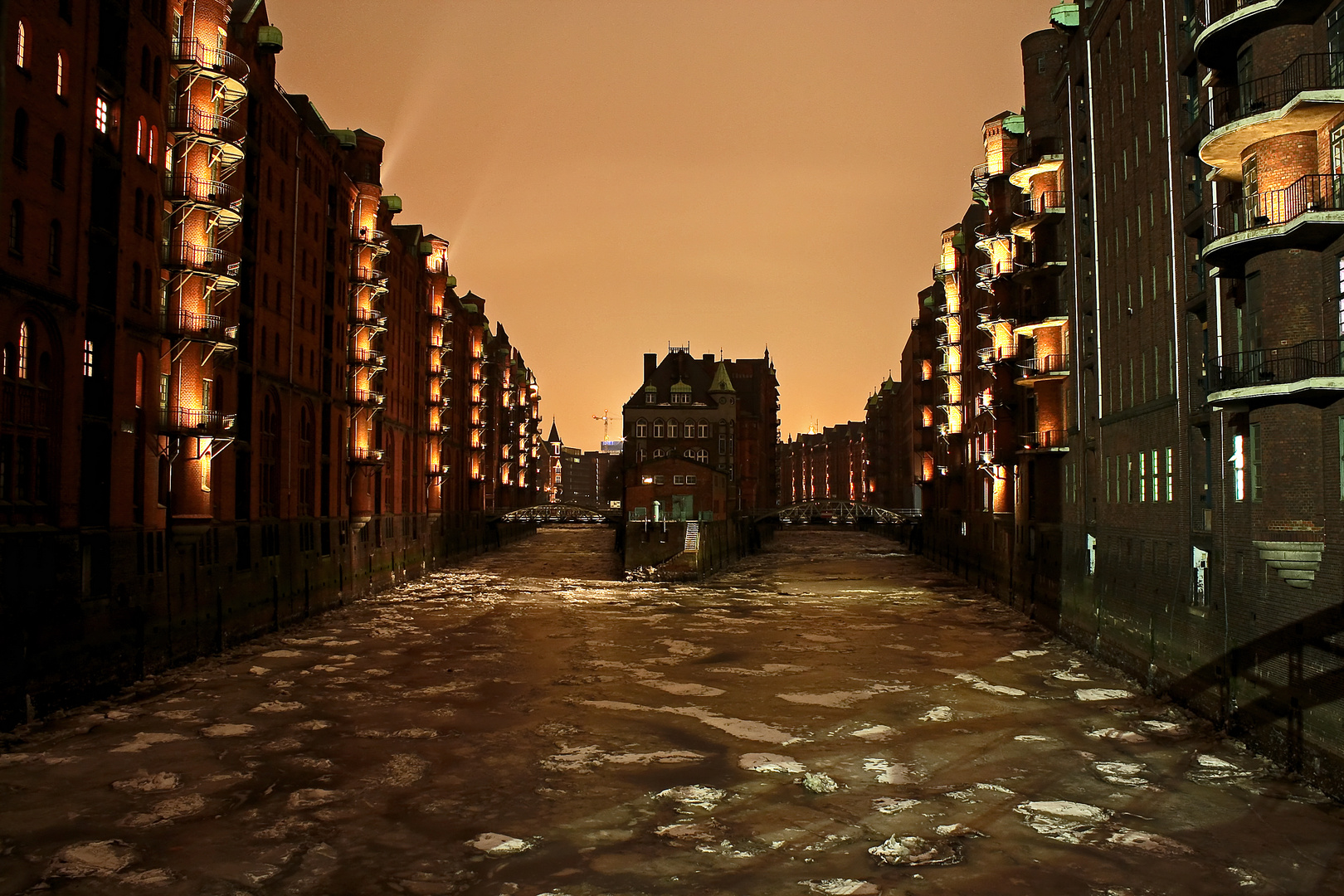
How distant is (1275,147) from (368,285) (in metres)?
44.9

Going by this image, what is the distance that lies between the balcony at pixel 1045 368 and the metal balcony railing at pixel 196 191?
1190 inches

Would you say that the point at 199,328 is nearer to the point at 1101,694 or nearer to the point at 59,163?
the point at 59,163

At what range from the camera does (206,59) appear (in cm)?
3272

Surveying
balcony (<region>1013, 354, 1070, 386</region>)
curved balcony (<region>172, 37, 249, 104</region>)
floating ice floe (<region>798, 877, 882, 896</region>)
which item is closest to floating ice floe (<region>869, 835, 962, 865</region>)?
floating ice floe (<region>798, 877, 882, 896</region>)

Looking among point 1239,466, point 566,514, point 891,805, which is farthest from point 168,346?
point 566,514

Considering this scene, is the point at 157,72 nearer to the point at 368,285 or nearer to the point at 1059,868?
the point at 368,285

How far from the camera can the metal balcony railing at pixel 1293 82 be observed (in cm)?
1814

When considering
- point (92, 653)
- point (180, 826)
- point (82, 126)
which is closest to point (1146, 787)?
point (180, 826)

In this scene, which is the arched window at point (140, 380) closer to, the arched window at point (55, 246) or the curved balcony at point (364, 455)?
the arched window at point (55, 246)

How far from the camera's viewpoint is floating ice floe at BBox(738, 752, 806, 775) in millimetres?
20109

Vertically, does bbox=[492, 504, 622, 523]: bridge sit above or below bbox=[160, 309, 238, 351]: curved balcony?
below

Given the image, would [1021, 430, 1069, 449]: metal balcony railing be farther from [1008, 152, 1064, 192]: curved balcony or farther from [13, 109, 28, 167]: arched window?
[13, 109, 28, 167]: arched window

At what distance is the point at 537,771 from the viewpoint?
65.8 feet

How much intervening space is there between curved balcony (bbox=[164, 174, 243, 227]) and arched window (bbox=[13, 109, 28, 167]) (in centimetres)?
823
